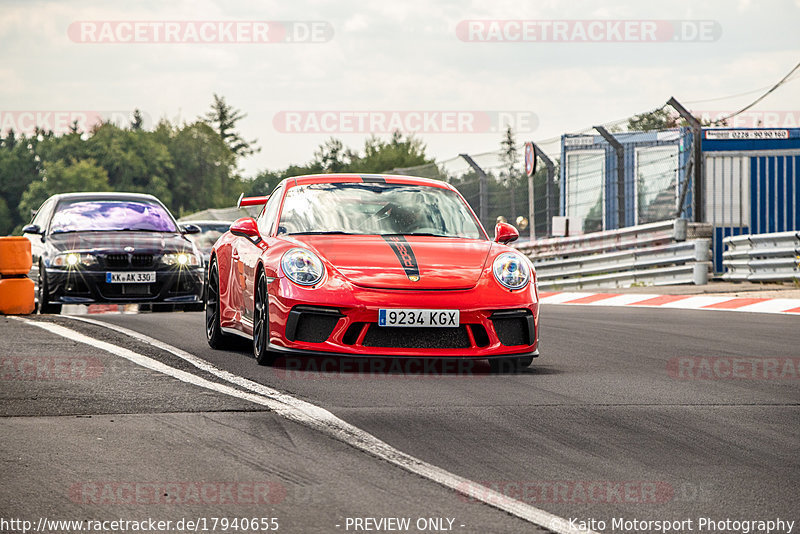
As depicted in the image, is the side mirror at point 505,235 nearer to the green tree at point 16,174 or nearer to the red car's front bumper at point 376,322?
the red car's front bumper at point 376,322

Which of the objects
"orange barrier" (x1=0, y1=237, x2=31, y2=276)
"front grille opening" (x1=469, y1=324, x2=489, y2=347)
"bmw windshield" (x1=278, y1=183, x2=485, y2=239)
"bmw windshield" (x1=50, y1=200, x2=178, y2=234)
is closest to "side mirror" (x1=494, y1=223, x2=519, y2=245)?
"bmw windshield" (x1=278, y1=183, x2=485, y2=239)

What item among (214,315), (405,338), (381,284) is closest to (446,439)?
(405,338)

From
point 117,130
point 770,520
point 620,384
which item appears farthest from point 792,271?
point 117,130

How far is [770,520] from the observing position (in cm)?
417

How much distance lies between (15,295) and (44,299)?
33 centimetres

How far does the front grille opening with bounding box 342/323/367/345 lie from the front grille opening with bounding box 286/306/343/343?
0.31 ft

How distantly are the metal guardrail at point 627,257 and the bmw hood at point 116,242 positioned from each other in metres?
8.09

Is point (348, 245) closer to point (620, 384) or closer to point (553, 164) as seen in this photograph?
point (620, 384)

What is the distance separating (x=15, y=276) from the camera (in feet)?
44.9

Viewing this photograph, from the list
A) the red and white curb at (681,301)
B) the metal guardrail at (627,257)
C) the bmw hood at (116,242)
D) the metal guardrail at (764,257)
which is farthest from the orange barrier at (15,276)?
the metal guardrail at (764,257)

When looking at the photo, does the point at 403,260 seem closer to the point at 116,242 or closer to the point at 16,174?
the point at 116,242

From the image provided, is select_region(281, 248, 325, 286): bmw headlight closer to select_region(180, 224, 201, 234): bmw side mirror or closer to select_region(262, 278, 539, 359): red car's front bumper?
select_region(262, 278, 539, 359): red car's front bumper

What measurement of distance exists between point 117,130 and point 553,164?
115 meters

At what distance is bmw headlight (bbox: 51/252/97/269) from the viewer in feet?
Result: 43.9
